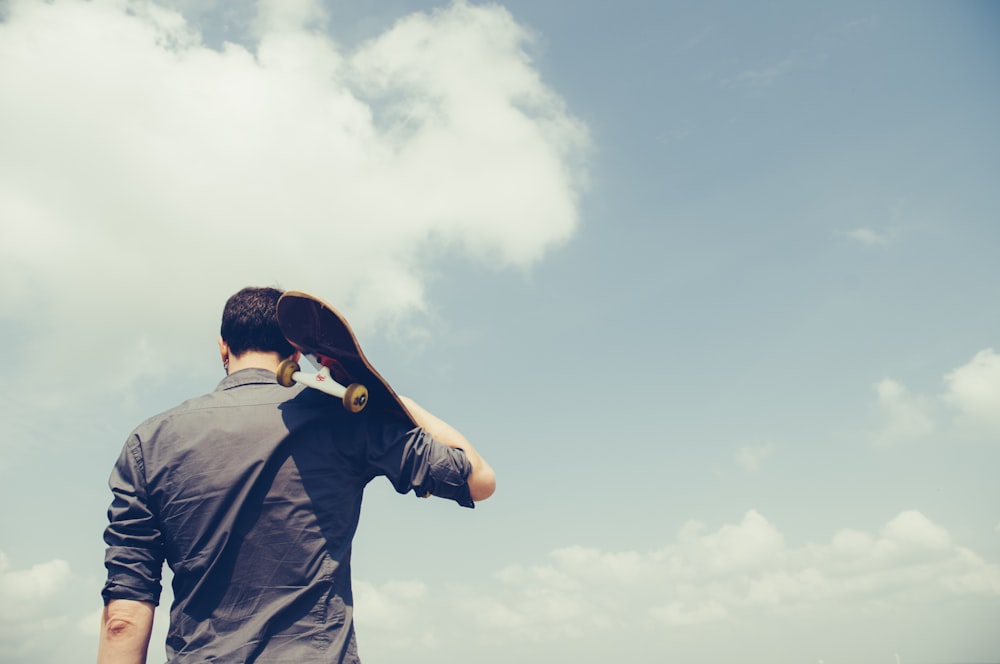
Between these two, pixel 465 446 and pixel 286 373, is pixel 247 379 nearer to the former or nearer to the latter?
pixel 286 373

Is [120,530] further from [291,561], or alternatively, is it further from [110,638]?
[291,561]

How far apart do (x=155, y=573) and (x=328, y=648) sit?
1.19m

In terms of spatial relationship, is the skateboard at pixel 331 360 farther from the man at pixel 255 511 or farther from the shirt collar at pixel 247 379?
the shirt collar at pixel 247 379

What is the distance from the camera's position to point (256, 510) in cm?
405

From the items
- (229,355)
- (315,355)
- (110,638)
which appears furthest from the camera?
(229,355)

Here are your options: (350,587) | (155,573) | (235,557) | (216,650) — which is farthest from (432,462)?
(155,573)

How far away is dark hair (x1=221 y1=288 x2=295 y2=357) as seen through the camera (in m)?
4.82

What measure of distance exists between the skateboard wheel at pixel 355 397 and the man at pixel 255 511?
0.26 m

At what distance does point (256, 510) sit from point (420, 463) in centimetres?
91

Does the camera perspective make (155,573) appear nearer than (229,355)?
Yes

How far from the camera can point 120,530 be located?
4242 millimetres

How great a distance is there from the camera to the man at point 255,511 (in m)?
3.92

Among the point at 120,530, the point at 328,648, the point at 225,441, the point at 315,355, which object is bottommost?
the point at 328,648

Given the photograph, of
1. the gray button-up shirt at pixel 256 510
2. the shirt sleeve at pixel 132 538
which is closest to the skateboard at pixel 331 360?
the gray button-up shirt at pixel 256 510
